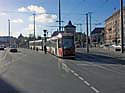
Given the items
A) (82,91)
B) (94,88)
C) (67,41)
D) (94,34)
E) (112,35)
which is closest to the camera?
(82,91)

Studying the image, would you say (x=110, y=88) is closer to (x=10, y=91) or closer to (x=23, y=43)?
(x=10, y=91)

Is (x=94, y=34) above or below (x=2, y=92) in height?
above

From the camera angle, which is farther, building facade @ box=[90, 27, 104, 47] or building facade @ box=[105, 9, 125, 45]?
building facade @ box=[90, 27, 104, 47]

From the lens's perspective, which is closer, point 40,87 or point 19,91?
point 19,91

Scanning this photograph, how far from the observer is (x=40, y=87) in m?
10.9

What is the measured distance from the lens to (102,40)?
158 meters

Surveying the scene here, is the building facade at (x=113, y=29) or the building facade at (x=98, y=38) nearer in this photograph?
the building facade at (x=113, y=29)

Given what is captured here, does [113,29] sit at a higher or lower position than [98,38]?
higher

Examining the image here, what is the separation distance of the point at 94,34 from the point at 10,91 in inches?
6861

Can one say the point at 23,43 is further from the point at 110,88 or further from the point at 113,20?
the point at 110,88

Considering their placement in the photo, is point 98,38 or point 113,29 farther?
point 98,38

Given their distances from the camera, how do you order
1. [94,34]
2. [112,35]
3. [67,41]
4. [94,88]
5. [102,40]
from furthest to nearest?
[94,34] → [102,40] → [112,35] → [67,41] → [94,88]

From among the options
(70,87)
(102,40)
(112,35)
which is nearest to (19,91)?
(70,87)

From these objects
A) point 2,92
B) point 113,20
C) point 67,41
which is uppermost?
point 113,20
